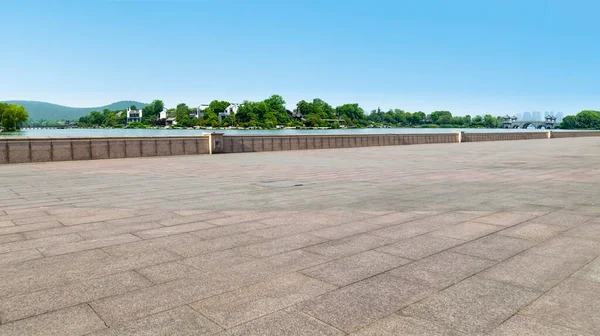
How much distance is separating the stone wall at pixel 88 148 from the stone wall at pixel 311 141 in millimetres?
2536

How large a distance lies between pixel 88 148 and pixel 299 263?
1718 cm

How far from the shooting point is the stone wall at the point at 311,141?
2445 cm

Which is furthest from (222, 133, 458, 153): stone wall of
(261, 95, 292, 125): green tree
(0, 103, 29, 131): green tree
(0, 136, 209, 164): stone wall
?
(261, 95, 292, 125): green tree

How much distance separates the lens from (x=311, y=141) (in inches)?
1113

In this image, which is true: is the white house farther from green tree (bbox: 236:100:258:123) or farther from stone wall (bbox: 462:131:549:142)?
stone wall (bbox: 462:131:549:142)

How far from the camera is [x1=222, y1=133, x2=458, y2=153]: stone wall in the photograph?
24453 mm

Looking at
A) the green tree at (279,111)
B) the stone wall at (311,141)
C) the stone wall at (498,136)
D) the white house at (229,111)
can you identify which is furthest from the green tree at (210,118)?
the stone wall at (311,141)

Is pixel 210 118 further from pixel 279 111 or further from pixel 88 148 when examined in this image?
pixel 88 148

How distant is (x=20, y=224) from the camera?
664cm

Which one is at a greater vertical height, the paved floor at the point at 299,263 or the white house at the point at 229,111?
the white house at the point at 229,111

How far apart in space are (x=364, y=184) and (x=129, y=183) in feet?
20.1

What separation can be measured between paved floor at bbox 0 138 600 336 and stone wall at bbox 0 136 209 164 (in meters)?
9.51

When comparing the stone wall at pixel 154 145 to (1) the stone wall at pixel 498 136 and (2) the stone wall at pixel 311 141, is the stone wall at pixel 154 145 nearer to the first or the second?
(2) the stone wall at pixel 311 141

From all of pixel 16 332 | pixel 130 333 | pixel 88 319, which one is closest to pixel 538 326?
pixel 130 333
